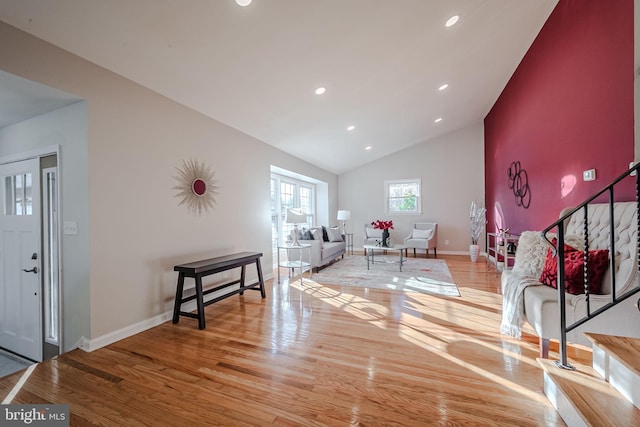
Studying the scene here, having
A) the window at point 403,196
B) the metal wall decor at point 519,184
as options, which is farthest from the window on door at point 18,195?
the window at point 403,196

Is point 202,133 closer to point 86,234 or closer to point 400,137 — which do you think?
point 86,234

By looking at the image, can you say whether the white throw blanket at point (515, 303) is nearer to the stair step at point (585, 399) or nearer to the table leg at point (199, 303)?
the stair step at point (585, 399)

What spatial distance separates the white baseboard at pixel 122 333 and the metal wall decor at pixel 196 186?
47.1 inches

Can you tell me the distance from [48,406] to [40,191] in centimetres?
192

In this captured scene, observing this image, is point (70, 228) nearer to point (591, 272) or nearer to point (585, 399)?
point (585, 399)

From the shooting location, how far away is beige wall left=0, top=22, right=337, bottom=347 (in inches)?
83.7

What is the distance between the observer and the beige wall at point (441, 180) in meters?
7.10

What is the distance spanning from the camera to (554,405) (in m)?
1.50

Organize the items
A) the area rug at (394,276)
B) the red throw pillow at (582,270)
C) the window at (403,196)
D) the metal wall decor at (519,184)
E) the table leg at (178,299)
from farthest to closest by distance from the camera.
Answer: the window at (403,196) → the metal wall decor at (519,184) → the area rug at (394,276) → the table leg at (178,299) → the red throw pillow at (582,270)

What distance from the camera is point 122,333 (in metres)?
2.45

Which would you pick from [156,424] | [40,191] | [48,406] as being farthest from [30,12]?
[156,424]

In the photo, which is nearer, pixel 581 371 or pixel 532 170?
pixel 581 371

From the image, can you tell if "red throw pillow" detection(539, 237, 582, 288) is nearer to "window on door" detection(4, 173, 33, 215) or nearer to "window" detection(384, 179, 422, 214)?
"window on door" detection(4, 173, 33, 215)

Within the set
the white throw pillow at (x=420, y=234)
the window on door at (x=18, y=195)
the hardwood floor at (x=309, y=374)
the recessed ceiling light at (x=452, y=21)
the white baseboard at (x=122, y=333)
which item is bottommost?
the hardwood floor at (x=309, y=374)
